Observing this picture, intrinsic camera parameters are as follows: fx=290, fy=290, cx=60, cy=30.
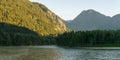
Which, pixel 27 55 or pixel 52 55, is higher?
pixel 27 55

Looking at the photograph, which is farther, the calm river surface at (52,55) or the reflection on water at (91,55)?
the reflection on water at (91,55)

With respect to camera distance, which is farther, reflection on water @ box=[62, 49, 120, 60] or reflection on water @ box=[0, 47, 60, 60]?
reflection on water @ box=[62, 49, 120, 60]

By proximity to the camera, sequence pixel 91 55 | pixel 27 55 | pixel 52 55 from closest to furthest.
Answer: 1. pixel 27 55
2. pixel 52 55
3. pixel 91 55

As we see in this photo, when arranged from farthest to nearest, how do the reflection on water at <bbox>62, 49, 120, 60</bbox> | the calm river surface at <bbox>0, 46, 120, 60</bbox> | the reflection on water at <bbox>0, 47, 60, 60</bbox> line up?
the reflection on water at <bbox>62, 49, 120, 60</bbox>
the calm river surface at <bbox>0, 46, 120, 60</bbox>
the reflection on water at <bbox>0, 47, 60, 60</bbox>

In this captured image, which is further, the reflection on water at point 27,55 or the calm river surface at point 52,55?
the calm river surface at point 52,55

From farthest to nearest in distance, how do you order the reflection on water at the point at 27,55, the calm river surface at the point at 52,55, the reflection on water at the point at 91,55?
the reflection on water at the point at 91,55 < the calm river surface at the point at 52,55 < the reflection on water at the point at 27,55

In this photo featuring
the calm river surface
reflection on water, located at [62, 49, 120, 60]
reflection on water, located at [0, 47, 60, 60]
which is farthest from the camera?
reflection on water, located at [62, 49, 120, 60]

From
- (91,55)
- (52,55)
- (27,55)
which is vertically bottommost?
(91,55)

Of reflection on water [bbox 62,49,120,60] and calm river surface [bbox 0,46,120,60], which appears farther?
reflection on water [bbox 62,49,120,60]

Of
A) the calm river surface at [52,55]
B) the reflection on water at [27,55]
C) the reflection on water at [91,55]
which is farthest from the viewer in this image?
the reflection on water at [91,55]

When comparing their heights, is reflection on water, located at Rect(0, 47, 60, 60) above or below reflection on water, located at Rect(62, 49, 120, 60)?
above

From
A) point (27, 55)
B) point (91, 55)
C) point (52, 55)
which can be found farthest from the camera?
point (91, 55)

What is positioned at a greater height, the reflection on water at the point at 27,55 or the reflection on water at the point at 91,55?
the reflection on water at the point at 27,55

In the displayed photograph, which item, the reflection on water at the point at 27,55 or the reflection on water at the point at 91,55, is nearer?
the reflection on water at the point at 27,55
